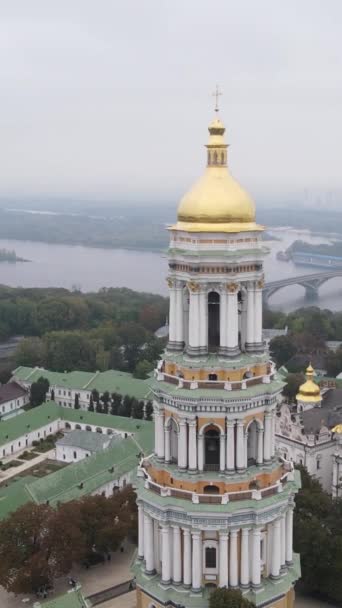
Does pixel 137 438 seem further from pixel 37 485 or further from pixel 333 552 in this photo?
pixel 333 552

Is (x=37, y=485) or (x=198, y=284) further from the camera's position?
(x=37, y=485)

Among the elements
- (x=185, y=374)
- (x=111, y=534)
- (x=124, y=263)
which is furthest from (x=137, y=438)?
(x=124, y=263)

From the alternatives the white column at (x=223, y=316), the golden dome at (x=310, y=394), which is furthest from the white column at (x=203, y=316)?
the golden dome at (x=310, y=394)

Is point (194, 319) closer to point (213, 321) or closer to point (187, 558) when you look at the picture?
point (213, 321)

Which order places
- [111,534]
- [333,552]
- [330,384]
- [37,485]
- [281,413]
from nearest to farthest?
[333,552], [111,534], [37,485], [281,413], [330,384]

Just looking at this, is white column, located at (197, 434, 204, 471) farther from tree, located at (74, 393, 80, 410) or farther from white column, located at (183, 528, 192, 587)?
tree, located at (74, 393, 80, 410)

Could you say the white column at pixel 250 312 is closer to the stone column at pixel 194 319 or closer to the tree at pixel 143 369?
the stone column at pixel 194 319
